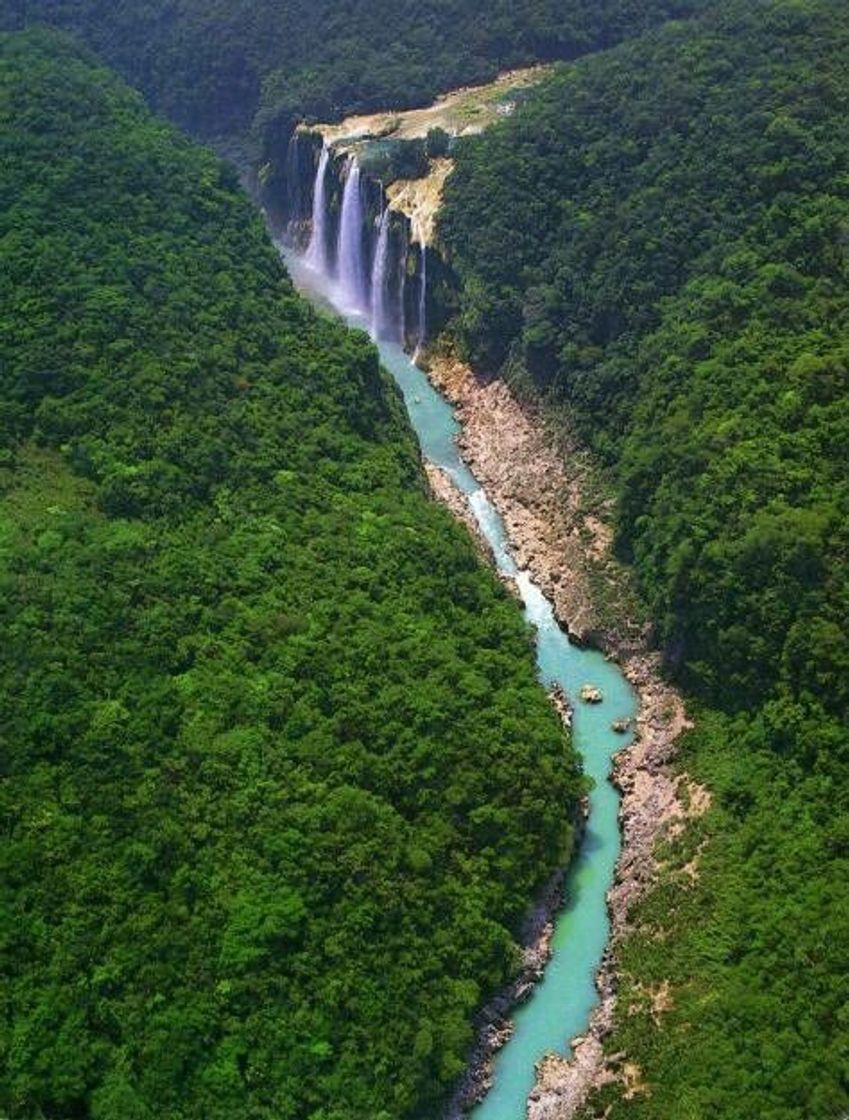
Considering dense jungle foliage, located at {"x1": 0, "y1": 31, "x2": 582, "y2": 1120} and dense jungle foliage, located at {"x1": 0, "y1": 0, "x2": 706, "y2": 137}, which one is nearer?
dense jungle foliage, located at {"x1": 0, "y1": 31, "x2": 582, "y2": 1120}

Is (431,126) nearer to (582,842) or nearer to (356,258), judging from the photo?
(356,258)

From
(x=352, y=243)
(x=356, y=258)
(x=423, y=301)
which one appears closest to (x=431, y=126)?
(x=352, y=243)

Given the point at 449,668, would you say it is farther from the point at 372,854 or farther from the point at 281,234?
the point at 281,234

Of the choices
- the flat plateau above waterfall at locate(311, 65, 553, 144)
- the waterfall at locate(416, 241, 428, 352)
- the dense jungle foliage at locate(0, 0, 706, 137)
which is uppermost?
the dense jungle foliage at locate(0, 0, 706, 137)

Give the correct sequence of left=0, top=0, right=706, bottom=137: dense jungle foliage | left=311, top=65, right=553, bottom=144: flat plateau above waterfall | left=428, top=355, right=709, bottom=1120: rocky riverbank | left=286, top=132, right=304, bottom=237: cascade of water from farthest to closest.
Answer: left=0, top=0, right=706, bottom=137: dense jungle foliage → left=286, top=132, right=304, bottom=237: cascade of water → left=311, top=65, right=553, bottom=144: flat plateau above waterfall → left=428, top=355, right=709, bottom=1120: rocky riverbank

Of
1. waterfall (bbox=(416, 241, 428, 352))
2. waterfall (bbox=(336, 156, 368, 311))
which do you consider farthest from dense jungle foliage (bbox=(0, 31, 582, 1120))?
waterfall (bbox=(336, 156, 368, 311))

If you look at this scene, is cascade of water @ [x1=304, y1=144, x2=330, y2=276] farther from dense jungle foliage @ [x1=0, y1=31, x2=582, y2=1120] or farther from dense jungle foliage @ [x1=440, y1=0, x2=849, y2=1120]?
dense jungle foliage @ [x1=0, y1=31, x2=582, y2=1120]

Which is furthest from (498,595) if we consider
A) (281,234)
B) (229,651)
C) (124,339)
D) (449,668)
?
(281,234)
